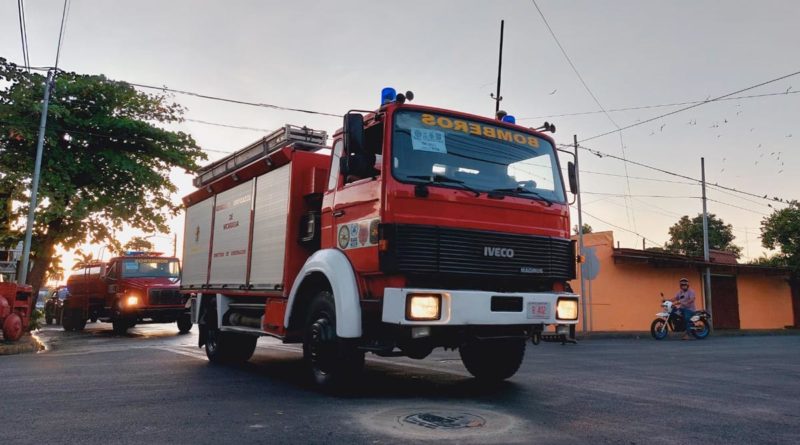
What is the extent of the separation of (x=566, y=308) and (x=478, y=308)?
121 centimetres

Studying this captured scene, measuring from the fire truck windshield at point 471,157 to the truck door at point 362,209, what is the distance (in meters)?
0.24

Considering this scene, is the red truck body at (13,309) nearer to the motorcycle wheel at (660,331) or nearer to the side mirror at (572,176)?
the side mirror at (572,176)

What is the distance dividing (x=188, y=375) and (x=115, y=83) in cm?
1624

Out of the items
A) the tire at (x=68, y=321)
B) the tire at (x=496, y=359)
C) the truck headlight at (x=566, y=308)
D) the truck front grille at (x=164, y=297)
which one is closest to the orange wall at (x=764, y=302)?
the truck front grille at (x=164, y=297)

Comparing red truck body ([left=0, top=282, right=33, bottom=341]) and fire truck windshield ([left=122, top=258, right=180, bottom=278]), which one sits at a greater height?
fire truck windshield ([left=122, top=258, right=180, bottom=278])

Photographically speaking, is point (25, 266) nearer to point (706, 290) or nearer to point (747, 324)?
point (706, 290)

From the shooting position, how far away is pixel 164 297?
56.6 feet

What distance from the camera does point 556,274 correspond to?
6094 millimetres

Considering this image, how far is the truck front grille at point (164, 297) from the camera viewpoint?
17062 mm

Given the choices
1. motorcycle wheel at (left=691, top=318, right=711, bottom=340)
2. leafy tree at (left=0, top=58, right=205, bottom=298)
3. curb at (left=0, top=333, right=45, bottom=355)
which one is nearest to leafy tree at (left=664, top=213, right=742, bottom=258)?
motorcycle wheel at (left=691, top=318, right=711, bottom=340)

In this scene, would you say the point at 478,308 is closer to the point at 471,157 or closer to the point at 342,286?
the point at 342,286

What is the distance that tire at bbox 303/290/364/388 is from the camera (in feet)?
18.6

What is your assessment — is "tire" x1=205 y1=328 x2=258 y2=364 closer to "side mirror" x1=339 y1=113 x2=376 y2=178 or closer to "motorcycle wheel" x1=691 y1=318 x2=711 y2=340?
"side mirror" x1=339 y1=113 x2=376 y2=178

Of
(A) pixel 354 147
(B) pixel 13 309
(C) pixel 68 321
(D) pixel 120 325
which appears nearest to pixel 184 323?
(D) pixel 120 325
